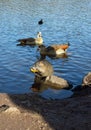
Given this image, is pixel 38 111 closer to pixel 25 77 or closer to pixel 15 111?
pixel 15 111

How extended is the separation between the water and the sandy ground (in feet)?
12.0

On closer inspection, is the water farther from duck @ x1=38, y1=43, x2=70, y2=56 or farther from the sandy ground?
the sandy ground

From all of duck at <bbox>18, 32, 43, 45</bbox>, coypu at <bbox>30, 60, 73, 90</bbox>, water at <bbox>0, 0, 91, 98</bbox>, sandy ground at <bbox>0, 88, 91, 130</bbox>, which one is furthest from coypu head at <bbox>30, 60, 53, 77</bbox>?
duck at <bbox>18, 32, 43, 45</bbox>

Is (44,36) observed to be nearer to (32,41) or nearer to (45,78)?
(32,41)

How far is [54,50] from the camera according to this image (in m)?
25.4

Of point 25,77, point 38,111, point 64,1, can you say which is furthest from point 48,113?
point 64,1

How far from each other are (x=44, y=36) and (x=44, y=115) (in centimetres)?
2011

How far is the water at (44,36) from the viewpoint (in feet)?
63.7

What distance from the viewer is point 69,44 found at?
26.6 m

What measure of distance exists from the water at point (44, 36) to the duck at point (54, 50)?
550 mm

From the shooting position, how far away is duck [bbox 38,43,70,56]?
25.5 metres

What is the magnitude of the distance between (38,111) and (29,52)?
1421 cm

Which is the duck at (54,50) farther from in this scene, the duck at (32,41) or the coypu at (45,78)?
the coypu at (45,78)

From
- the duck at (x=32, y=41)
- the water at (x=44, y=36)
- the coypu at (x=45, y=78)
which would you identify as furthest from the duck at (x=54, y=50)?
the coypu at (x=45, y=78)
